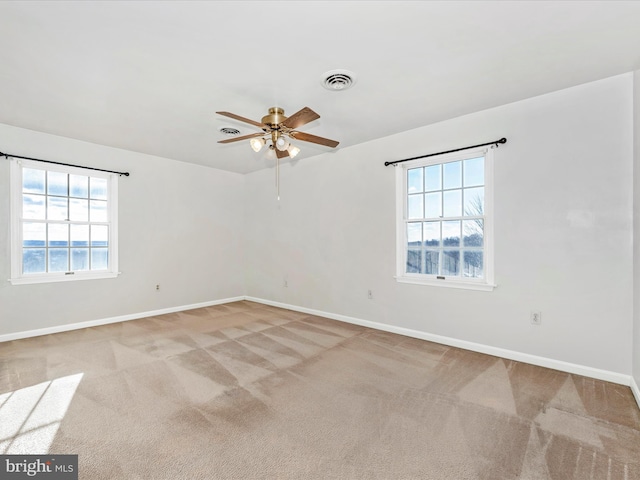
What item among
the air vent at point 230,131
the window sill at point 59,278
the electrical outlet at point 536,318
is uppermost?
the air vent at point 230,131

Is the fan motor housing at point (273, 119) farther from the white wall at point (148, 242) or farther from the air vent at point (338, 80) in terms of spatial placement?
the white wall at point (148, 242)

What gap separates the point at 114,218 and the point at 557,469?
5614mm

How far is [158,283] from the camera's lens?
515 centimetres

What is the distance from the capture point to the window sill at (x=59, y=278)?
390 cm

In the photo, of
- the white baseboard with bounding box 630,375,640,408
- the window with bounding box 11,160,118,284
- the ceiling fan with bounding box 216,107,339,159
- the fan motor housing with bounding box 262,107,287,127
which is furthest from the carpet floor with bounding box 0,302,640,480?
the fan motor housing with bounding box 262,107,287,127

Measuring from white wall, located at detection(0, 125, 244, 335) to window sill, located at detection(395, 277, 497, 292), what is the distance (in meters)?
3.64

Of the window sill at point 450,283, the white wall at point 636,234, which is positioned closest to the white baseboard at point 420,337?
the white wall at point 636,234

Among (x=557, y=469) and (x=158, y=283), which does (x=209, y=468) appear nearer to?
(x=557, y=469)

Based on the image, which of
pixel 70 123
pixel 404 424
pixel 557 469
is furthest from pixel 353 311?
pixel 70 123

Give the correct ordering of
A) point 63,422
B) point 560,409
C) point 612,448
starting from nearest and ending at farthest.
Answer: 1. point 612,448
2. point 63,422
3. point 560,409

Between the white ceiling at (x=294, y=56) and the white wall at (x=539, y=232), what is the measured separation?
278 mm

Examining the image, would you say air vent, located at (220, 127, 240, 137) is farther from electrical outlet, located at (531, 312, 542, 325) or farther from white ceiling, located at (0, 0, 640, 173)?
electrical outlet, located at (531, 312, 542, 325)

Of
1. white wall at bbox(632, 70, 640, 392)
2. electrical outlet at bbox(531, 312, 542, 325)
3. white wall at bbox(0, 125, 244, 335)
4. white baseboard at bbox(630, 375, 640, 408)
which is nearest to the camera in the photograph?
white baseboard at bbox(630, 375, 640, 408)

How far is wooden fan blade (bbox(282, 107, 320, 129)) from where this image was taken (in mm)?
2443
